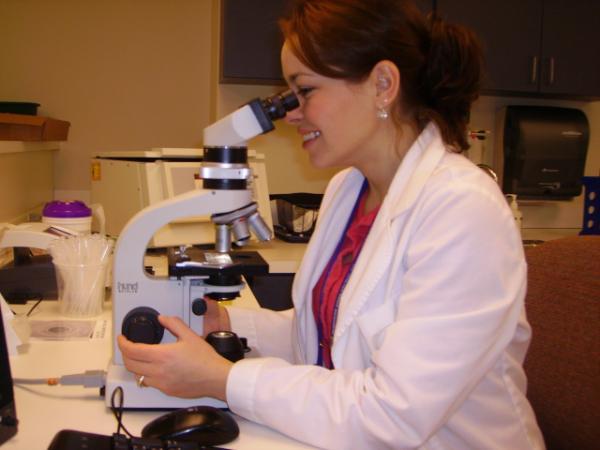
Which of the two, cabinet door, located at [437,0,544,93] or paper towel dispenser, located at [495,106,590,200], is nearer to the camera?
cabinet door, located at [437,0,544,93]

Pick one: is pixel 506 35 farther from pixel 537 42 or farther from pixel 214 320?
pixel 214 320

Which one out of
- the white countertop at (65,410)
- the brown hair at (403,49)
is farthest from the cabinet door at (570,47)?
the white countertop at (65,410)

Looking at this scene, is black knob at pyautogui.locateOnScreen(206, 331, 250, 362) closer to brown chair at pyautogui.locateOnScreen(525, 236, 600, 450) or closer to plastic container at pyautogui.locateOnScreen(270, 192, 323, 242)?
brown chair at pyautogui.locateOnScreen(525, 236, 600, 450)

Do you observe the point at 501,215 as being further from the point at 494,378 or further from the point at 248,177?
the point at 248,177

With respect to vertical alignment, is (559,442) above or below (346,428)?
below

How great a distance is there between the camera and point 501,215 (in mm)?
851

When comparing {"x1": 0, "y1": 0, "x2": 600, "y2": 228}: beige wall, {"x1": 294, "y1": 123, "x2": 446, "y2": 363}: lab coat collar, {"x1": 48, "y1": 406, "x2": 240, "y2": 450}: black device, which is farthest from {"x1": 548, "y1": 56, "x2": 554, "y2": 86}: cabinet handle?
{"x1": 48, "y1": 406, "x2": 240, "y2": 450}: black device

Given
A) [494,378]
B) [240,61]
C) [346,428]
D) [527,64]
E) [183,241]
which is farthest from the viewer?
[527,64]

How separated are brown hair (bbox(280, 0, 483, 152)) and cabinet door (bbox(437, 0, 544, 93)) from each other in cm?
150

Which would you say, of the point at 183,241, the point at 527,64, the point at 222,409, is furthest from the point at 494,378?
the point at 527,64

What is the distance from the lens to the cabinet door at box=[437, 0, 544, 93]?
8.10 feet

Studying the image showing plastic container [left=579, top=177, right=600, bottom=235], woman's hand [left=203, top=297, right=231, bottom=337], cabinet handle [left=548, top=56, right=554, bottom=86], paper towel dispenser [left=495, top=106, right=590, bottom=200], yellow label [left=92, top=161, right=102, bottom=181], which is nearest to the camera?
woman's hand [left=203, top=297, right=231, bottom=337]

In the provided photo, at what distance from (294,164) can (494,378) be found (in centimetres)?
187

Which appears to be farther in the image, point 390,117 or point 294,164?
point 294,164
